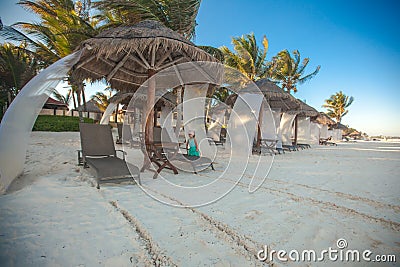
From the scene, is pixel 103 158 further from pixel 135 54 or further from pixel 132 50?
pixel 135 54

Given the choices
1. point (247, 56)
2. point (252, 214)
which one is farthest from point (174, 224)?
point (247, 56)

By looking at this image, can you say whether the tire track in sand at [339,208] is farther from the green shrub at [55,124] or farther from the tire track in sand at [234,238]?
the green shrub at [55,124]

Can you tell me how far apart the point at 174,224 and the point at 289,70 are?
66.2 feet

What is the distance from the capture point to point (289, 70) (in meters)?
19.3

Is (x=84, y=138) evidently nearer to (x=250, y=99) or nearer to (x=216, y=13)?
(x=250, y=99)

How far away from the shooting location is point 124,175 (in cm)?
365

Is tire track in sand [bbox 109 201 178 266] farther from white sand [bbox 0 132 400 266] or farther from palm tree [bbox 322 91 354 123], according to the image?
palm tree [bbox 322 91 354 123]

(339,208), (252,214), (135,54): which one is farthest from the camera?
(135,54)

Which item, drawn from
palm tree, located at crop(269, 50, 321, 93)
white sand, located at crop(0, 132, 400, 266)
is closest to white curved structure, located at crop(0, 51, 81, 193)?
white sand, located at crop(0, 132, 400, 266)

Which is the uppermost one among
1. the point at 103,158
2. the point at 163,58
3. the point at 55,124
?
the point at 163,58

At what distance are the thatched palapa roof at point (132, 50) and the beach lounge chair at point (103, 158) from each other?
1581 mm

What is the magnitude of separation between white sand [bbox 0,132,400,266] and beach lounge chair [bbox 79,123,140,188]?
215 mm

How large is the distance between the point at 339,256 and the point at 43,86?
15.0 feet

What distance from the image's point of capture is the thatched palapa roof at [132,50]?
4.11m
